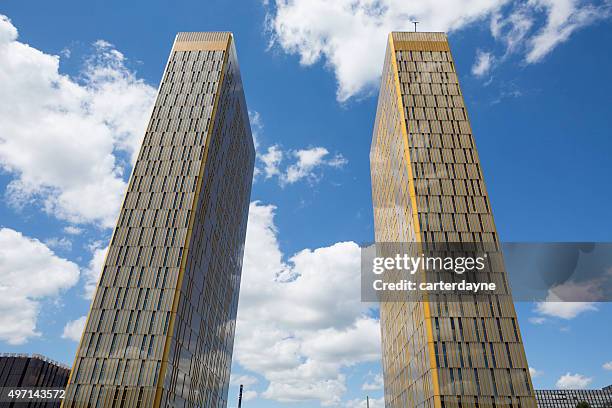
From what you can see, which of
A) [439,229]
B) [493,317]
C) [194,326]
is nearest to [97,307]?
[194,326]

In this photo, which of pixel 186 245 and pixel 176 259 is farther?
pixel 186 245

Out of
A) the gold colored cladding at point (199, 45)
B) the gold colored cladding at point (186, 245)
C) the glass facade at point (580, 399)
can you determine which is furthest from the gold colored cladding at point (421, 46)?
the glass facade at point (580, 399)

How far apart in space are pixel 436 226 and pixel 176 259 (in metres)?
39.7

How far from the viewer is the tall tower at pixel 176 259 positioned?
178 feet

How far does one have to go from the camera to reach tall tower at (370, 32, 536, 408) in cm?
5156

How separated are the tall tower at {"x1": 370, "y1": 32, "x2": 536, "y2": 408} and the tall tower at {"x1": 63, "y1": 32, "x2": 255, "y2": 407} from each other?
34.8m

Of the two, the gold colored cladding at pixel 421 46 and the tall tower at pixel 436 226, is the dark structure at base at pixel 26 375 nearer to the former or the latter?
the tall tower at pixel 436 226

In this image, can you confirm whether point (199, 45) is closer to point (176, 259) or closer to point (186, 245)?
point (186, 245)

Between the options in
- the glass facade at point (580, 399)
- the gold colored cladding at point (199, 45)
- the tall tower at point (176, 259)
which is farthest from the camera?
the glass facade at point (580, 399)

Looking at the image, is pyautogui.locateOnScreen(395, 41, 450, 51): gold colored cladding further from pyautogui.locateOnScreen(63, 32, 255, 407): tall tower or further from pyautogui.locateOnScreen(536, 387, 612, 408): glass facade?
pyautogui.locateOnScreen(536, 387, 612, 408): glass facade

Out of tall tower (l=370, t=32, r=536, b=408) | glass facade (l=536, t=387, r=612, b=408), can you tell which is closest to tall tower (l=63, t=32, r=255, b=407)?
tall tower (l=370, t=32, r=536, b=408)

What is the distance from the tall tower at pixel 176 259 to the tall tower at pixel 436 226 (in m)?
34.8

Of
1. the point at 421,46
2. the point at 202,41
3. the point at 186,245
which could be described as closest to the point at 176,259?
the point at 186,245

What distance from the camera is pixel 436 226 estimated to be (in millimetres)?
62281
